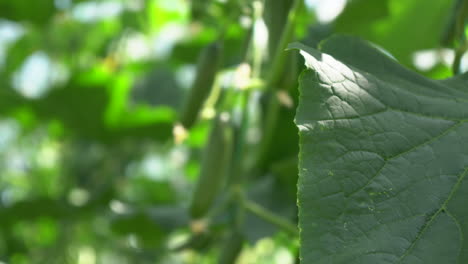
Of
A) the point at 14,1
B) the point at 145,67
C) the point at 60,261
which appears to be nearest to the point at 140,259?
the point at 60,261

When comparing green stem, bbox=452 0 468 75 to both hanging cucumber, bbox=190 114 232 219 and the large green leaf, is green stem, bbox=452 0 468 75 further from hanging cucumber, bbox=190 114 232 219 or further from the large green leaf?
hanging cucumber, bbox=190 114 232 219

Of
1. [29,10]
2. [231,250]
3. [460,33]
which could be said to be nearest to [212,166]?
[231,250]

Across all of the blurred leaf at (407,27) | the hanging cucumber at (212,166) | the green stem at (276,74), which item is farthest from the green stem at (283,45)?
the blurred leaf at (407,27)

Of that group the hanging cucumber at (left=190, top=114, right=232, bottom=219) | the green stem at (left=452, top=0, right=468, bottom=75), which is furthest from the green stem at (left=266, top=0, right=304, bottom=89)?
the green stem at (left=452, top=0, right=468, bottom=75)

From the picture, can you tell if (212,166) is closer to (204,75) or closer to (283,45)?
(204,75)

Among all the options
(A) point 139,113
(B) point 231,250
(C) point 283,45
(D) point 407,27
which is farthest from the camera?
(A) point 139,113

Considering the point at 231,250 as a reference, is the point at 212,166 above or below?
above
